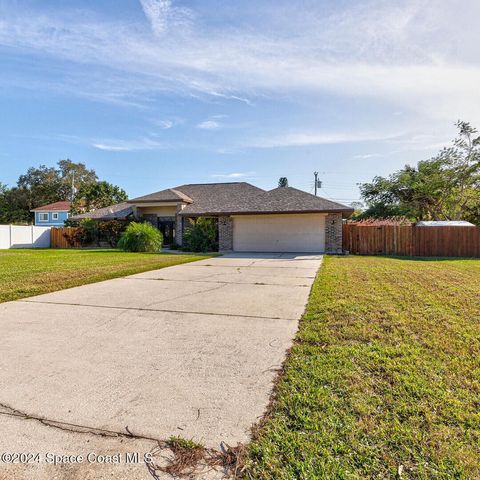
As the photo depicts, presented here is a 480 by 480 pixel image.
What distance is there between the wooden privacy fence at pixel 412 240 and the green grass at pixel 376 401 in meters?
12.8

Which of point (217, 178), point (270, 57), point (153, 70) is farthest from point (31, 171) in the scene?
point (270, 57)

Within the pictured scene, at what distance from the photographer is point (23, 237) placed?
23406 millimetres

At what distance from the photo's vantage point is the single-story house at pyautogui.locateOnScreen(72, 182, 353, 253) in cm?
1741

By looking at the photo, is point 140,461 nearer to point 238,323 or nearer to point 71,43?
point 238,323

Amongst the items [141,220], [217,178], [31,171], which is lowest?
[141,220]

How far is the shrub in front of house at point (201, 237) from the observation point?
1847 centimetres

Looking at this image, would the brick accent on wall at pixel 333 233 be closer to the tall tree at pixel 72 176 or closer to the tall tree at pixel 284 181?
the tall tree at pixel 284 181

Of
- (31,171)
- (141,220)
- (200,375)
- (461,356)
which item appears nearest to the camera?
(200,375)

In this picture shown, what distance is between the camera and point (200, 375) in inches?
116

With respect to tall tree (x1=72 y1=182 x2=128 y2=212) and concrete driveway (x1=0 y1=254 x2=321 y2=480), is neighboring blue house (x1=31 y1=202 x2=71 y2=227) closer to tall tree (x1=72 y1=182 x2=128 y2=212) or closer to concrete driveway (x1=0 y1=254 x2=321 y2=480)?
tall tree (x1=72 y1=182 x2=128 y2=212)

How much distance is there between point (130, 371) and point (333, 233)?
15.7m

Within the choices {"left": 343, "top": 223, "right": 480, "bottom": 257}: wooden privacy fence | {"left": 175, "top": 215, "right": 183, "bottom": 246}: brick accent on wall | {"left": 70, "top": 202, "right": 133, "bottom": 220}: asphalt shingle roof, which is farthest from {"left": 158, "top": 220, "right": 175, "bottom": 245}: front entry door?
{"left": 343, "top": 223, "right": 480, "bottom": 257}: wooden privacy fence

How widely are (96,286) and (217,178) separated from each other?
20761 millimetres

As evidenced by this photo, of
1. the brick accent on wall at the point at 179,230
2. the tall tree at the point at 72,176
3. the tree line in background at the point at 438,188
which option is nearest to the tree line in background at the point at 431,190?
the tree line in background at the point at 438,188
